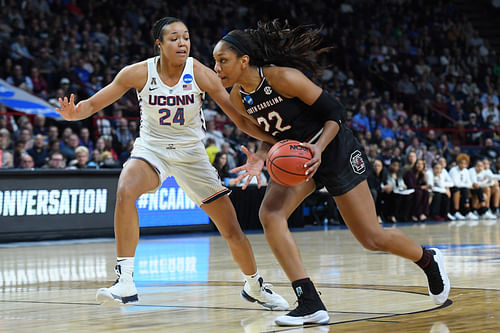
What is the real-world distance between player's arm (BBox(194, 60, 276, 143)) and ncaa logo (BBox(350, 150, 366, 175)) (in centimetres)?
51

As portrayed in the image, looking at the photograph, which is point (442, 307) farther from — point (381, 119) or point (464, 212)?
point (381, 119)

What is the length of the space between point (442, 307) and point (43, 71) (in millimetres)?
12856

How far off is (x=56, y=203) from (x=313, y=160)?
841 cm

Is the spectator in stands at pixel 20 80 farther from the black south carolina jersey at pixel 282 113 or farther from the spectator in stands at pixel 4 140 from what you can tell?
the black south carolina jersey at pixel 282 113

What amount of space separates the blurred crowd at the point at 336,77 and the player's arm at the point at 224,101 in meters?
4.28

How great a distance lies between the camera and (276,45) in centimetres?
484

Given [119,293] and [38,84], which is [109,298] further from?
[38,84]

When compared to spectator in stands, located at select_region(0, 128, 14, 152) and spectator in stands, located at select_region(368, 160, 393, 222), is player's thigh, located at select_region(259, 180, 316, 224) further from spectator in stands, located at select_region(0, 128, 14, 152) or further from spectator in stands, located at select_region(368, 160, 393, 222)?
spectator in stands, located at select_region(368, 160, 393, 222)

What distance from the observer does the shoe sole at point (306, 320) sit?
4301 mm

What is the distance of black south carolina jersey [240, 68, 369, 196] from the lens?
4676mm

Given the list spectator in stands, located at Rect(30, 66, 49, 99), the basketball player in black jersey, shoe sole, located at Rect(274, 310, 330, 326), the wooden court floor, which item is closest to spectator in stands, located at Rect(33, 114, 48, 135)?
spectator in stands, located at Rect(30, 66, 49, 99)

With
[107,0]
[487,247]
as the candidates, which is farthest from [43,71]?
[487,247]

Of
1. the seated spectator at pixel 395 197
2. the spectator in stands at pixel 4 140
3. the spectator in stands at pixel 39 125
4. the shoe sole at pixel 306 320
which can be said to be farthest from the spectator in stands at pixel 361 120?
the shoe sole at pixel 306 320

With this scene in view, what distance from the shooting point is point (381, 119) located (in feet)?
73.5
